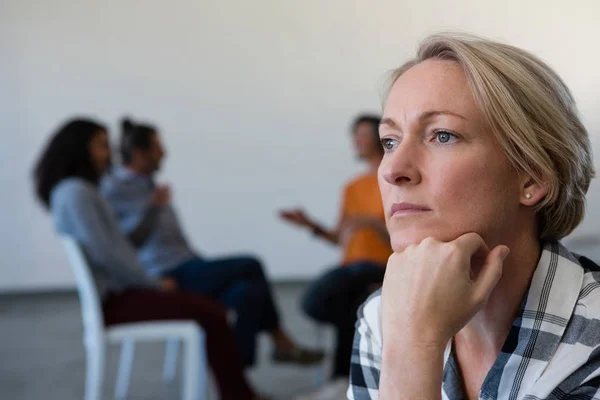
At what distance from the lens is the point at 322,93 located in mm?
6004

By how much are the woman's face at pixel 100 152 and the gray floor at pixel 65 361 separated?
1.10 m

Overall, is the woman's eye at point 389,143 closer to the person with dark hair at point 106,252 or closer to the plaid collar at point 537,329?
the plaid collar at point 537,329

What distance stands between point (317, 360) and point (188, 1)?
349cm

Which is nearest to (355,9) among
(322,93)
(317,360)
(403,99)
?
(322,93)

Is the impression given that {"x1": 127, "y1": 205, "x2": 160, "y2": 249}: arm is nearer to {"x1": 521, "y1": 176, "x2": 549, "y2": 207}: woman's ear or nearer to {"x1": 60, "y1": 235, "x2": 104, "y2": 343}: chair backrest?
{"x1": 60, "y1": 235, "x2": 104, "y2": 343}: chair backrest

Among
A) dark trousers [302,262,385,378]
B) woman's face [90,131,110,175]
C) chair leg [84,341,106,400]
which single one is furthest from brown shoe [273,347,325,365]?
woman's face [90,131,110,175]

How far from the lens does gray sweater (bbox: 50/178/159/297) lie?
8.93ft

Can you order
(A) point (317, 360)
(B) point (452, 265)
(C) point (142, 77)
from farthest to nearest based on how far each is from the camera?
(C) point (142, 77), (A) point (317, 360), (B) point (452, 265)

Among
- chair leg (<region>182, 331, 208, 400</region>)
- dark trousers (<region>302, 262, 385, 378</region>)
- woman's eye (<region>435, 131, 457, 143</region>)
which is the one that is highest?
woman's eye (<region>435, 131, 457, 143</region>)

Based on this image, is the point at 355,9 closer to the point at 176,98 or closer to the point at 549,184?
the point at 176,98

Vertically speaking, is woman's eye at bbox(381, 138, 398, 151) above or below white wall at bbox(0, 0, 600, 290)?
above

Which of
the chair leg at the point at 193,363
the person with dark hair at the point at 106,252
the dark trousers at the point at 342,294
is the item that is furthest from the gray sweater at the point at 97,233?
the dark trousers at the point at 342,294

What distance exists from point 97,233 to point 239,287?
88cm

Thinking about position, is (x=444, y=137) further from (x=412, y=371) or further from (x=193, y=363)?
(x=193, y=363)
